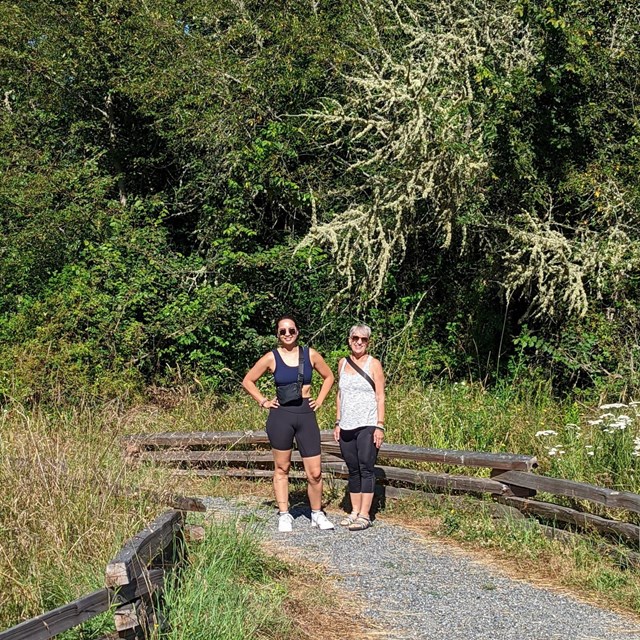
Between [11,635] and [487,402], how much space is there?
8.63 metres

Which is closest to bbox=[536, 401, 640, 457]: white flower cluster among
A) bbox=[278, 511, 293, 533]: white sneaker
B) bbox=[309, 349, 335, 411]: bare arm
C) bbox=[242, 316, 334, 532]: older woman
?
bbox=[309, 349, 335, 411]: bare arm

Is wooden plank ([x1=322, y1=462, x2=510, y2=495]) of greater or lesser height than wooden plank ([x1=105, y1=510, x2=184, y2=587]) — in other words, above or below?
below

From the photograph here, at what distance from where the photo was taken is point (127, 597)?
4793 millimetres

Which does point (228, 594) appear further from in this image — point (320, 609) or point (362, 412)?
point (362, 412)

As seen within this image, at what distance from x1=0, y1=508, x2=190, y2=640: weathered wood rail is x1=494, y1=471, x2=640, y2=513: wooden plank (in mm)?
3503

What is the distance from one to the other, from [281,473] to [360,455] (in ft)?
2.48

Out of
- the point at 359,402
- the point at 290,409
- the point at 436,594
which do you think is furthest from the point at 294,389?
the point at 436,594

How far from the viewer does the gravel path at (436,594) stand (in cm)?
630

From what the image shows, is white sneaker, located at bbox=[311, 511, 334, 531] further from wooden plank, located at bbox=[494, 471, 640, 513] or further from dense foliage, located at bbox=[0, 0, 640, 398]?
dense foliage, located at bbox=[0, 0, 640, 398]

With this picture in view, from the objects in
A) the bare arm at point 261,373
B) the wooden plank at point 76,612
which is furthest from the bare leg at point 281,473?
the wooden plank at point 76,612

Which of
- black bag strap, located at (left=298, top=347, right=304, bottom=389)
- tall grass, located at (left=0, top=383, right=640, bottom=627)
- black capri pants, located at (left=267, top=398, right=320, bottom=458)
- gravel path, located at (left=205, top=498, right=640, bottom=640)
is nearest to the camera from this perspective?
tall grass, located at (left=0, top=383, right=640, bottom=627)

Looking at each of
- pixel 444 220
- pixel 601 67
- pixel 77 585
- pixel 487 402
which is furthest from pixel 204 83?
pixel 77 585

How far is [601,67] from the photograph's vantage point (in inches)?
512

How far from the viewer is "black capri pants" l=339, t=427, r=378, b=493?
8961 mm
